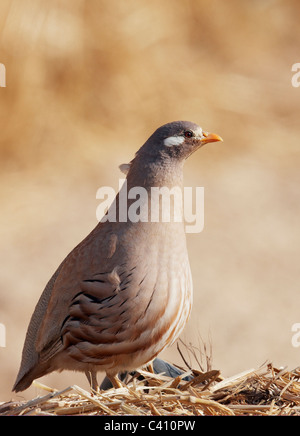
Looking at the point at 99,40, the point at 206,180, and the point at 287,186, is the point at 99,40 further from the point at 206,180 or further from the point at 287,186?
the point at 287,186

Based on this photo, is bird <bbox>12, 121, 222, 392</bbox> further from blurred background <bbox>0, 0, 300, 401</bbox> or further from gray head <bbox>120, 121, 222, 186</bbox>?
blurred background <bbox>0, 0, 300, 401</bbox>

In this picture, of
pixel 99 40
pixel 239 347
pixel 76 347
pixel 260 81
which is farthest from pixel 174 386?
pixel 260 81

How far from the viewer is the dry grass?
202 centimetres

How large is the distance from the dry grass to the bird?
0.56 ft

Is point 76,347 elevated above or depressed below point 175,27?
below

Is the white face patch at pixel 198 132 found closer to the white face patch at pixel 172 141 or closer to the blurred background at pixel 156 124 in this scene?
the white face patch at pixel 172 141

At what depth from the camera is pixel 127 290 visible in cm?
240

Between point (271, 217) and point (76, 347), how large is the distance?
389 centimetres

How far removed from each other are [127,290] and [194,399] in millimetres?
558

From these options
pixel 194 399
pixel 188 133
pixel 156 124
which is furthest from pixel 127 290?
pixel 156 124

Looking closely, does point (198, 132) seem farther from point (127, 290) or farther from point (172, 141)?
point (127, 290)

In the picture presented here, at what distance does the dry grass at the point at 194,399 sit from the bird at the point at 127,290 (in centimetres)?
17

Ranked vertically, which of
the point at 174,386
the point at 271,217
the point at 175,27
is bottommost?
the point at 174,386

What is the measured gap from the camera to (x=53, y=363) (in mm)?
2590
